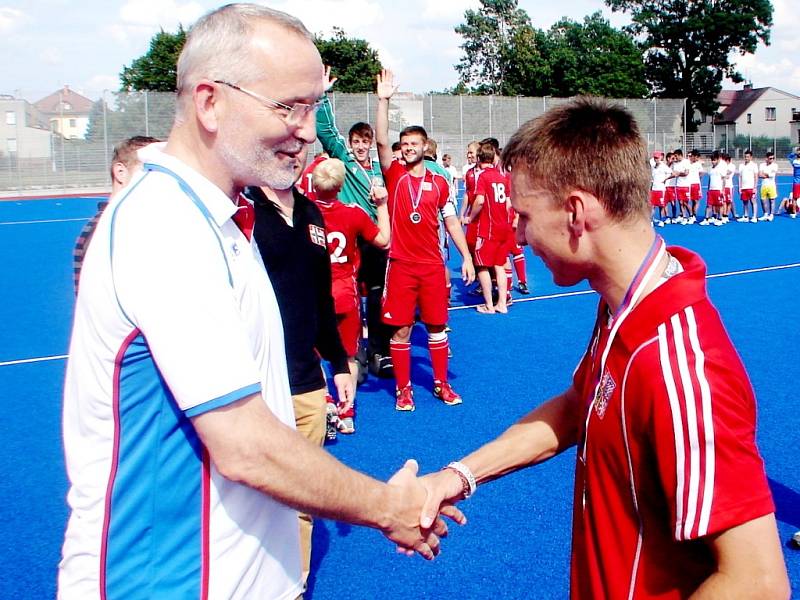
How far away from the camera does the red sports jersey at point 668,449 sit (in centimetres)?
148

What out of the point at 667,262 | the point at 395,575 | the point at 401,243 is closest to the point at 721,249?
the point at 401,243

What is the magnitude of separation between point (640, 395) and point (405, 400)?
532 centimetres

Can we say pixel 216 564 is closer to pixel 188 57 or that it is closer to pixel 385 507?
pixel 385 507

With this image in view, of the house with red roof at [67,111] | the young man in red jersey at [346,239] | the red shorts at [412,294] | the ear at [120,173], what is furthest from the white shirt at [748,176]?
the house with red roof at [67,111]

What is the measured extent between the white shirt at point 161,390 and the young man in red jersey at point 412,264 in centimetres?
499

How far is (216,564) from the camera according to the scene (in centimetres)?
182

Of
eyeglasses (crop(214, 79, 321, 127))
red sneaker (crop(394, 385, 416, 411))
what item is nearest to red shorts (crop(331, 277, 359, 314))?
red sneaker (crop(394, 385, 416, 411))

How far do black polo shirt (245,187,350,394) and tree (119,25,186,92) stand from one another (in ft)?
205

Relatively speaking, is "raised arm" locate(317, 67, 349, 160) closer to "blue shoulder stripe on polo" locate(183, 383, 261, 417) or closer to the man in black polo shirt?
the man in black polo shirt

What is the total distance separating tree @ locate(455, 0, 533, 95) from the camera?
241ft

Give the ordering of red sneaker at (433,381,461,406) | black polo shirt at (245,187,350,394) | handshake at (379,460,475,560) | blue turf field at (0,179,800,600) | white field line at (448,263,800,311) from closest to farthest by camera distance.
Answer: handshake at (379,460,475,560) → black polo shirt at (245,187,350,394) → blue turf field at (0,179,800,600) → red sneaker at (433,381,461,406) → white field line at (448,263,800,311)

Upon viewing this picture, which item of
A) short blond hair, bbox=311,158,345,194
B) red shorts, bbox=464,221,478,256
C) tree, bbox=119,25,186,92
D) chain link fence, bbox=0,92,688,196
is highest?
tree, bbox=119,25,186,92

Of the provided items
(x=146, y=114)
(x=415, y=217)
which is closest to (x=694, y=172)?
(x=415, y=217)

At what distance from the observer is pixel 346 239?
6.32m
